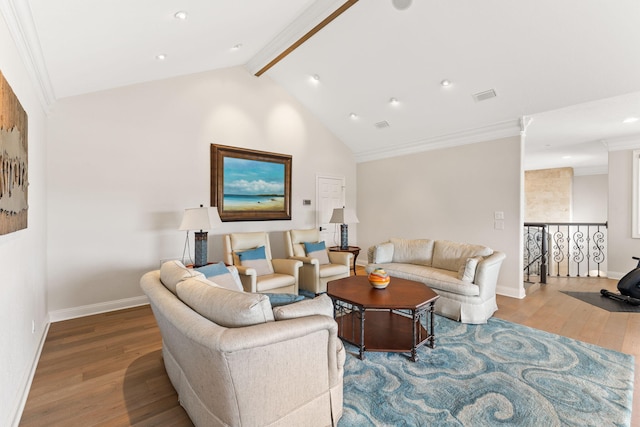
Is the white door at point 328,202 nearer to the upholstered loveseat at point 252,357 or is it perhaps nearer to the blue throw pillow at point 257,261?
the blue throw pillow at point 257,261

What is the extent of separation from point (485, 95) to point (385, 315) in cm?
341

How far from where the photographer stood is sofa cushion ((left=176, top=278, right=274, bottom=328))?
150 centimetres

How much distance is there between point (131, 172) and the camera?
4.08 m

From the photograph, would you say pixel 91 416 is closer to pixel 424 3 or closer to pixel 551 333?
pixel 551 333

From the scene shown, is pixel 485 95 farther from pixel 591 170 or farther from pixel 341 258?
pixel 591 170

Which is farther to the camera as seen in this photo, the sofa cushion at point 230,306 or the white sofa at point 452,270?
the white sofa at point 452,270

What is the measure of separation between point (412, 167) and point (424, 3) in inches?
123

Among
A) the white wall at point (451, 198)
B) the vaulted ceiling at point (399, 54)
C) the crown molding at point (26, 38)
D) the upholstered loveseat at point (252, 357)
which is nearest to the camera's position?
the upholstered loveseat at point (252, 357)

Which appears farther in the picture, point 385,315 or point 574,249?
point 574,249

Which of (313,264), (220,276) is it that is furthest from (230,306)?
(313,264)

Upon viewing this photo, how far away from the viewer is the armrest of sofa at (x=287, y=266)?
4.21 metres

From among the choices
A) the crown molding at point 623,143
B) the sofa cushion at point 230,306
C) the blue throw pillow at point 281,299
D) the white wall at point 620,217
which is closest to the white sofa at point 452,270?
the blue throw pillow at point 281,299

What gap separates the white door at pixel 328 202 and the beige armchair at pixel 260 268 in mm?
1879

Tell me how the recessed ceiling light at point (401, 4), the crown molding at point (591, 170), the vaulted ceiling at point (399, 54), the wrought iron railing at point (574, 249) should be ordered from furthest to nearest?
the crown molding at point (591, 170)
the wrought iron railing at point (574, 249)
the recessed ceiling light at point (401, 4)
the vaulted ceiling at point (399, 54)
